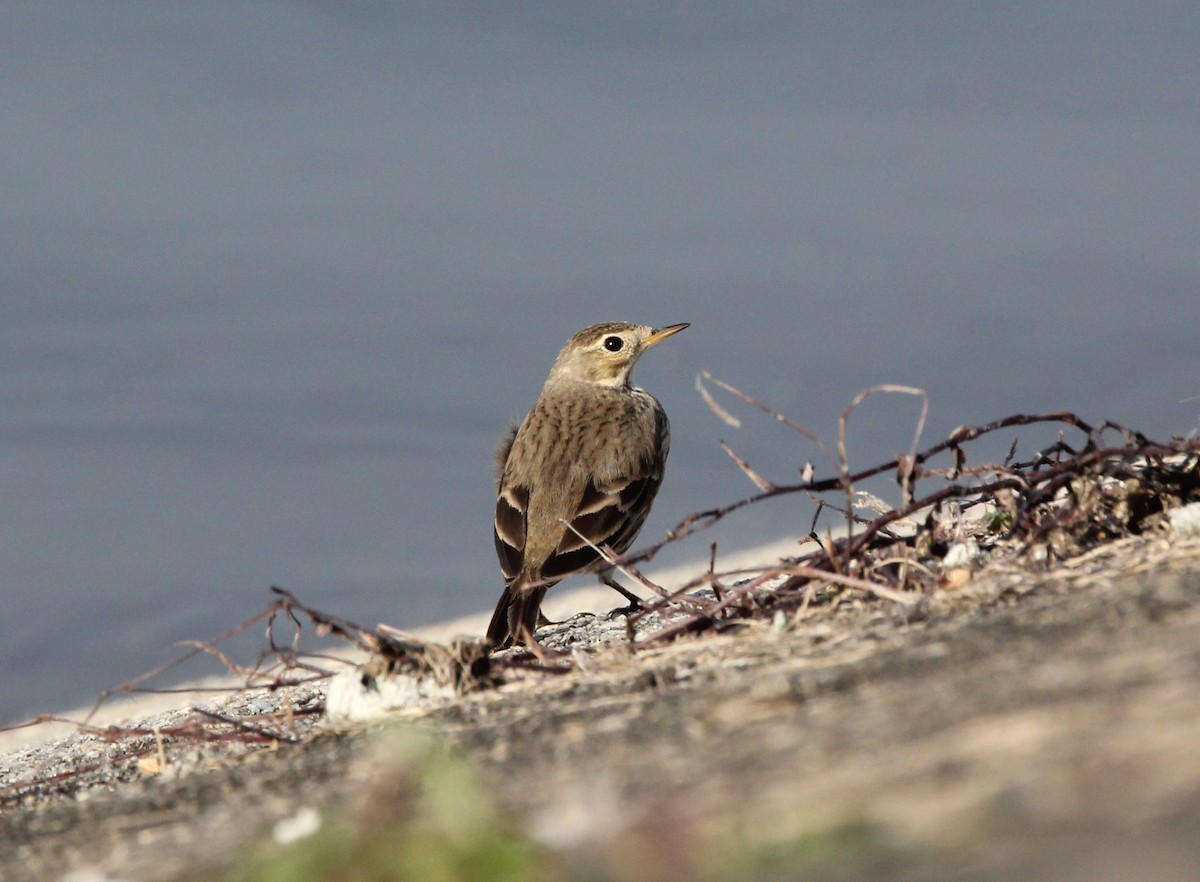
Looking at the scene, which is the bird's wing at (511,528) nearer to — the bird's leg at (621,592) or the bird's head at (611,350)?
the bird's leg at (621,592)

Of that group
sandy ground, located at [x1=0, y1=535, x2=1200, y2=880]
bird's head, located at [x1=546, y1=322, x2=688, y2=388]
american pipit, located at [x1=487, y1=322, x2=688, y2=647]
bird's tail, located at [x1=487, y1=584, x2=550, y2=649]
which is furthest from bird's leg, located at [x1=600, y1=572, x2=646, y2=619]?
sandy ground, located at [x1=0, y1=535, x2=1200, y2=880]

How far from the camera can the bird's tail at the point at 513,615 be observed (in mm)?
8100

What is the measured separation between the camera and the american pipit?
877cm

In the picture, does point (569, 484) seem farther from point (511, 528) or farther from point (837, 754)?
point (837, 754)

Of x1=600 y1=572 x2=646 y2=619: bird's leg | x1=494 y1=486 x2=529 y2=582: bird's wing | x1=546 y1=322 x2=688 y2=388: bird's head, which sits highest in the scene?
x1=546 y1=322 x2=688 y2=388: bird's head

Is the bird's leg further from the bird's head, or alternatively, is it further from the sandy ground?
the sandy ground

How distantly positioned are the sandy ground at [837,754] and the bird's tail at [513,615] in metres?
2.59

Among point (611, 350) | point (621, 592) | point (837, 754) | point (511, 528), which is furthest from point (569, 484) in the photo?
point (837, 754)

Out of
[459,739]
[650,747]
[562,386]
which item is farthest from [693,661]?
[562,386]

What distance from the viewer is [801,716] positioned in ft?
11.5

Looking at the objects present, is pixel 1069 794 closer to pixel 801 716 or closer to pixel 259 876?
pixel 801 716

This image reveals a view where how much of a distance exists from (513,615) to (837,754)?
17.0ft

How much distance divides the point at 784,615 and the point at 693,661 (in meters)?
0.40

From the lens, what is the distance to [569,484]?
30.7ft
